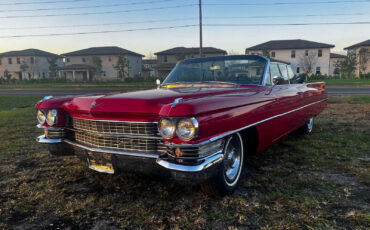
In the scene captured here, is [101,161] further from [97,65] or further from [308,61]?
[97,65]

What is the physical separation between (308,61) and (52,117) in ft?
160

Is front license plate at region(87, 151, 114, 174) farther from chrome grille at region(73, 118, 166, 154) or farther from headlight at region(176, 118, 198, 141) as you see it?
headlight at region(176, 118, 198, 141)

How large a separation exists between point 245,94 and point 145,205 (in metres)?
1.59

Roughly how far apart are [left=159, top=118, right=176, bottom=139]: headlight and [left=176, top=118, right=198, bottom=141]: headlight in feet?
0.17

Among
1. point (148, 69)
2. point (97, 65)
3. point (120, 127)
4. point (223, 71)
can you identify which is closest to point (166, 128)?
point (120, 127)

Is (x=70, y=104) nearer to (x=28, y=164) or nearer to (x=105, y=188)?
(x=105, y=188)

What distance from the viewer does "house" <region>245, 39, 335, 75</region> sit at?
44.2 meters

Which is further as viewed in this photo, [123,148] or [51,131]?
[51,131]

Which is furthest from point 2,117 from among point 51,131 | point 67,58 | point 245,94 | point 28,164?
point 67,58

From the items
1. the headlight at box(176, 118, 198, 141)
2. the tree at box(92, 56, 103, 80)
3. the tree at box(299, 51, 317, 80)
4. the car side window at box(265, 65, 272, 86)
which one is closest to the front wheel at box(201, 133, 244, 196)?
the headlight at box(176, 118, 198, 141)

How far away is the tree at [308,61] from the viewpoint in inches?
1730

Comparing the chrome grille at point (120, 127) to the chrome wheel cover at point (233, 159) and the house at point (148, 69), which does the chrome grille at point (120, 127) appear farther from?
the house at point (148, 69)

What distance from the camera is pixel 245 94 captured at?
280 cm

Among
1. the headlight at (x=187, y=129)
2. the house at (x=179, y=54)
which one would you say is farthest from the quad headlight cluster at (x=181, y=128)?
the house at (x=179, y=54)
